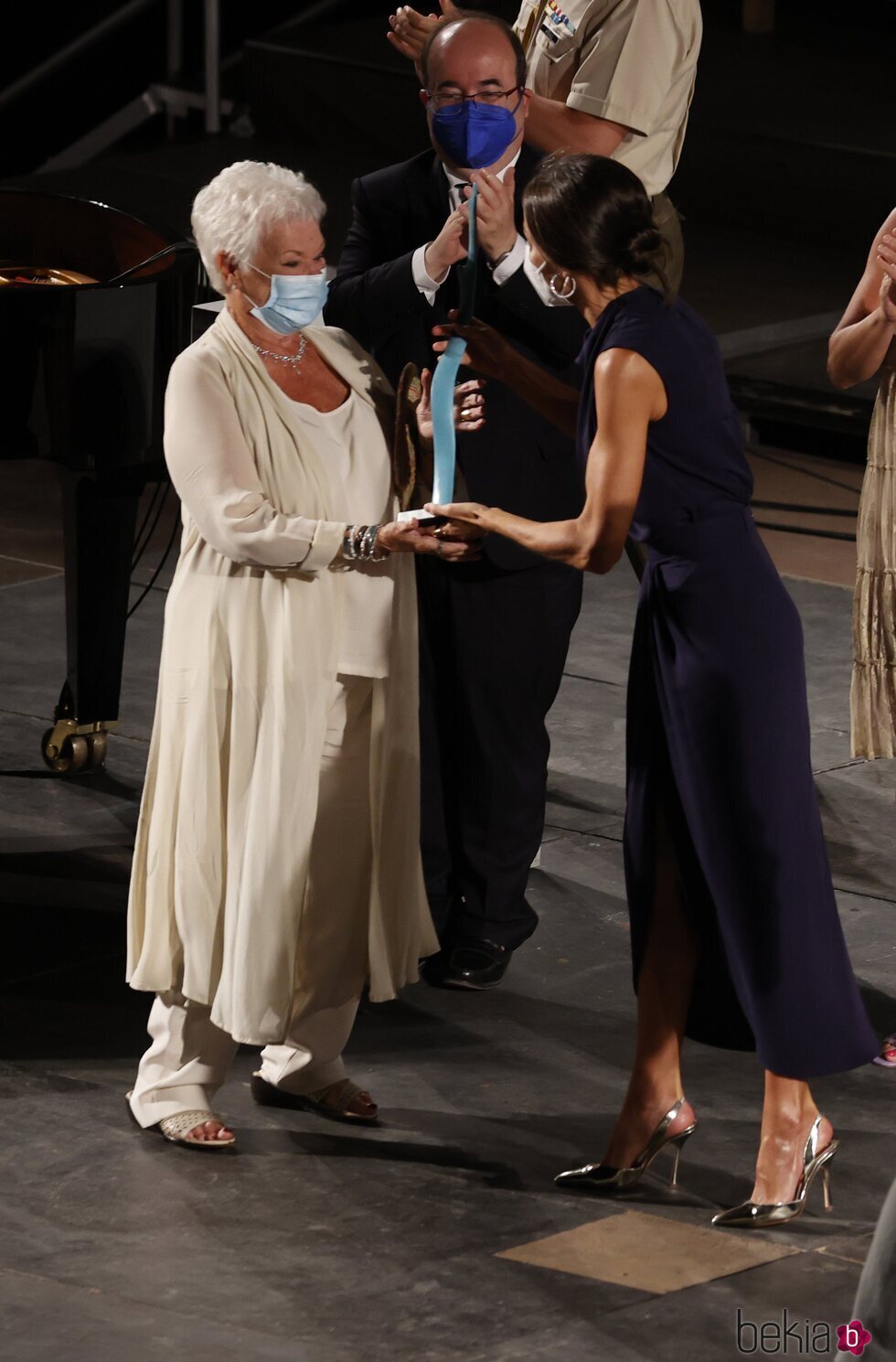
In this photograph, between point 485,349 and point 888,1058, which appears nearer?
point 485,349

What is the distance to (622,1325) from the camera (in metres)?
3.38

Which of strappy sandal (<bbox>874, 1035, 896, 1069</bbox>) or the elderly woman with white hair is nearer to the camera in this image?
the elderly woman with white hair

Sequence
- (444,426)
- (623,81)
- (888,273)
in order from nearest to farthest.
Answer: (444,426), (888,273), (623,81)

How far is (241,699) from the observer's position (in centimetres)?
398

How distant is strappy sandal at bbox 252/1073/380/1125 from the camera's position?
4145mm

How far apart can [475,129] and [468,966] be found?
1.62 meters

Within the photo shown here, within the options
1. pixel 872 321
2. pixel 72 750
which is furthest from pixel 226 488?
pixel 72 750

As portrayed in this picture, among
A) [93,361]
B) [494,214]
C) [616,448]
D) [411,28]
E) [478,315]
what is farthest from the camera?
[93,361]

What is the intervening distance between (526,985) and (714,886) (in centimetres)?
114

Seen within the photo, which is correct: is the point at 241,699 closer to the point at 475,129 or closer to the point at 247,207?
the point at 247,207

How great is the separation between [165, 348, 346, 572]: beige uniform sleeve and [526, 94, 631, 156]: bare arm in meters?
1.40

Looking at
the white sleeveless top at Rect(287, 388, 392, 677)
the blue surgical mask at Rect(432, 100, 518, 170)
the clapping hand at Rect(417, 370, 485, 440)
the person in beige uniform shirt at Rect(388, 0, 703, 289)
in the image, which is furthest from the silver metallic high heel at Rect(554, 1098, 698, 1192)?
the person in beige uniform shirt at Rect(388, 0, 703, 289)

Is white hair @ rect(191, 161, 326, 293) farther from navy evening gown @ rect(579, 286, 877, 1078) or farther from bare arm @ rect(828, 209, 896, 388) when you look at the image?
bare arm @ rect(828, 209, 896, 388)

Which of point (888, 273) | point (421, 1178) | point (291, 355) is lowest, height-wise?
point (421, 1178)
